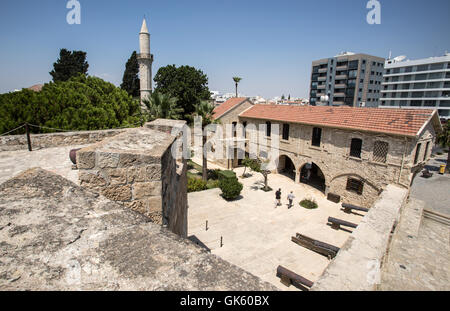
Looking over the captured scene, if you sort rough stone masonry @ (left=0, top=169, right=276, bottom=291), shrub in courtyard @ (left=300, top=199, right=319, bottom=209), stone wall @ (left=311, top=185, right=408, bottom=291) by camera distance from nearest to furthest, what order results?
rough stone masonry @ (left=0, top=169, right=276, bottom=291) < stone wall @ (left=311, top=185, right=408, bottom=291) < shrub in courtyard @ (left=300, top=199, right=319, bottom=209)

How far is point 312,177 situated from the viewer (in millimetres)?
24188

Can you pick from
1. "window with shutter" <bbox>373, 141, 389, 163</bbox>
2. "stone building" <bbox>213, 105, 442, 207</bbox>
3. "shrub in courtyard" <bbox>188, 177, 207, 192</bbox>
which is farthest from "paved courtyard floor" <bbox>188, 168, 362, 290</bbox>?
"window with shutter" <bbox>373, 141, 389, 163</bbox>

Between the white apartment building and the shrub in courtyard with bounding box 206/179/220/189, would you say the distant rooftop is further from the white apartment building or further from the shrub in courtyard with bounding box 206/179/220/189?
the shrub in courtyard with bounding box 206/179/220/189

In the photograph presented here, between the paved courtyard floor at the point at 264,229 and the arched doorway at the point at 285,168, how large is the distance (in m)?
3.98

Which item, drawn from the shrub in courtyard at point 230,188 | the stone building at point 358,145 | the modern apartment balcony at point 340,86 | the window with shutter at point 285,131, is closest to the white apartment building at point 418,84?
the modern apartment balcony at point 340,86

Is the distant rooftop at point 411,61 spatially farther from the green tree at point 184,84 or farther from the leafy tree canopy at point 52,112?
the leafy tree canopy at point 52,112

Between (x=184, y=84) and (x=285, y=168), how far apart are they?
18193mm

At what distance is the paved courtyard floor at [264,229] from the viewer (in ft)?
36.8

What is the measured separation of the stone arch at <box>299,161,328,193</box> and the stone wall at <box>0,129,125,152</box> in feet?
56.4

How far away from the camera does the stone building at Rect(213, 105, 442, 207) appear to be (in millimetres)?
15336
